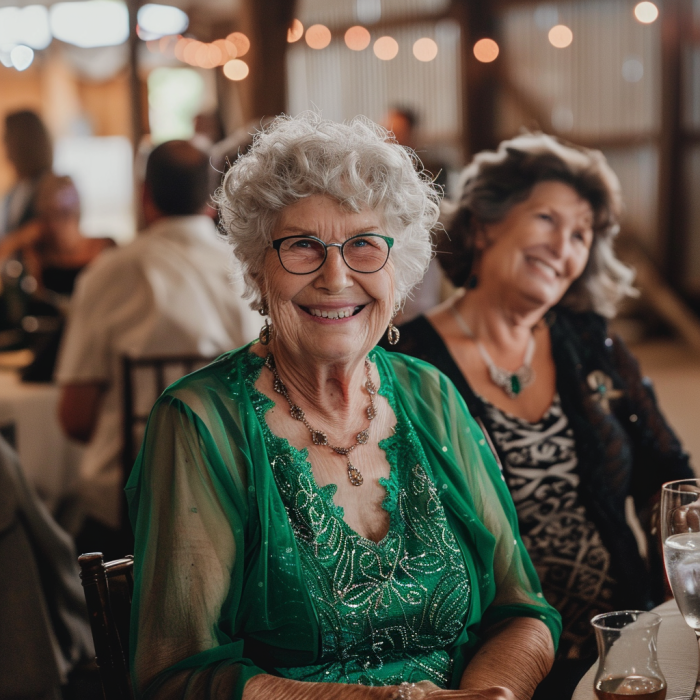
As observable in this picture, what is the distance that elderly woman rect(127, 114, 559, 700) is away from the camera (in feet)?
4.22

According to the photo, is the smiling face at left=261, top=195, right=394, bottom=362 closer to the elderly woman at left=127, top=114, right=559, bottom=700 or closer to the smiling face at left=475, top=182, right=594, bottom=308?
the elderly woman at left=127, top=114, right=559, bottom=700

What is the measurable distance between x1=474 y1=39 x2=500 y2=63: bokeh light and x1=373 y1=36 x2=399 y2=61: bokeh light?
3.02 feet

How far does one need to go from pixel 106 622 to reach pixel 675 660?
0.86 meters

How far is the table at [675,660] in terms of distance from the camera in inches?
45.3

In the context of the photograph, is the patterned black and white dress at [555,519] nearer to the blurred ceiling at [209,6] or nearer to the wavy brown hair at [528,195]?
the wavy brown hair at [528,195]

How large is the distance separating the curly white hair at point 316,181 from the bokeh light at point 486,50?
774 centimetres

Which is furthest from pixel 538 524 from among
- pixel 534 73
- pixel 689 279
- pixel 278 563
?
pixel 534 73

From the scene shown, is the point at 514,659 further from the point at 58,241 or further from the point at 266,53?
the point at 266,53

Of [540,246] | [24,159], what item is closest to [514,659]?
[540,246]

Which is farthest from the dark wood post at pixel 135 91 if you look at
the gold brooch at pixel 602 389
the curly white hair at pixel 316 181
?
the curly white hair at pixel 316 181

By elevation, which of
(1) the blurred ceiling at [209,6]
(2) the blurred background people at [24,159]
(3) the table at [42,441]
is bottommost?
(3) the table at [42,441]

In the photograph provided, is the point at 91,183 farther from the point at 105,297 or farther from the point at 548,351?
the point at 548,351

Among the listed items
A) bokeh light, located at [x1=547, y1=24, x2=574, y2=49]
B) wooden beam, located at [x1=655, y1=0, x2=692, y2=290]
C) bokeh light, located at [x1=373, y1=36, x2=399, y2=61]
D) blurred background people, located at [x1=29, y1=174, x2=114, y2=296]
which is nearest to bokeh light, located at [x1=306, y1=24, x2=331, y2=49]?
bokeh light, located at [x1=373, y1=36, x2=399, y2=61]

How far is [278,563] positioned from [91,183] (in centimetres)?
1105
